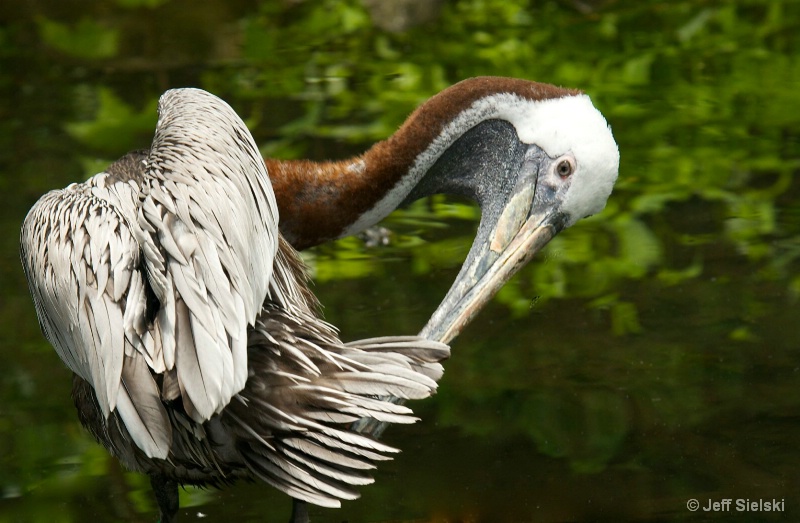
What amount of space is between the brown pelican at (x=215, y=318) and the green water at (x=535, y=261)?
0.70m

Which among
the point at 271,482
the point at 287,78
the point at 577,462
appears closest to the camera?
the point at 271,482

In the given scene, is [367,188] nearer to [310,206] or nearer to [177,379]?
[310,206]

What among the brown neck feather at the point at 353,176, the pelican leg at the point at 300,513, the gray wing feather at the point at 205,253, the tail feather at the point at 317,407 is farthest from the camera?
the brown neck feather at the point at 353,176

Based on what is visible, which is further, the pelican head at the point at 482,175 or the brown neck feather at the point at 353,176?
the brown neck feather at the point at 353,176

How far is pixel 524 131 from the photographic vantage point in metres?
3.87

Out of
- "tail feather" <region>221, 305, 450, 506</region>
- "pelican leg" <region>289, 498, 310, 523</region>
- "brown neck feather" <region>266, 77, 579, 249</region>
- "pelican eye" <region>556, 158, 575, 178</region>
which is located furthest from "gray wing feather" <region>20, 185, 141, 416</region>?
"pelican eye" <region>556, 158, 575, 178</region>

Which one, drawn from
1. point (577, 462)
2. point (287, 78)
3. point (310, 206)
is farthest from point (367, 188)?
point (287, 78)

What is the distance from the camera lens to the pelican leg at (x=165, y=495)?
337cm

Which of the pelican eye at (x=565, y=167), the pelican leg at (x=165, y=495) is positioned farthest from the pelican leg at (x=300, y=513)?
the pelican eye at (x=565, y=167)

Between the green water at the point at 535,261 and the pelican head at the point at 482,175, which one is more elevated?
the pelican head at the point at 482,175

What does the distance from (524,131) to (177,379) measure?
1669 mm

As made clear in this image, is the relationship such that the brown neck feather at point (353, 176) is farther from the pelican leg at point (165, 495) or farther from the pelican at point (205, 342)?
the pelican leg at point (165, 495)

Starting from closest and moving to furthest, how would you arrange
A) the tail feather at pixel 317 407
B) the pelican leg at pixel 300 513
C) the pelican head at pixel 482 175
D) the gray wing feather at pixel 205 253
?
the gray wing feather at pixel 205 253, the tail feather at pixel 317 407, the pelican leg at pixel 300 513, the pelican head at pixel 482 175

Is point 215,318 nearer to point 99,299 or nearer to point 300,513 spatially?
point 99,299
